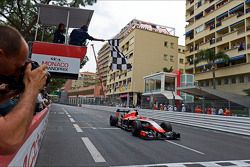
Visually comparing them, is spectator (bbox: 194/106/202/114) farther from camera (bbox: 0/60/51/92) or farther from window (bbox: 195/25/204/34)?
window (bbox: 195/25/204/34)

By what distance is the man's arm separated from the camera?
135 cm

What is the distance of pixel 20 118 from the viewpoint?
1415 mm

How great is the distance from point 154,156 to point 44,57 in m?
4.15

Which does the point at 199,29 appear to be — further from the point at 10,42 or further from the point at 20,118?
the point at 20,118

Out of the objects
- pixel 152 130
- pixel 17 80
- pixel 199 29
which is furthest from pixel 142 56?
pixel 17 80

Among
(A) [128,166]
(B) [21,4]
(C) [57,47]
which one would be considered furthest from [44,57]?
(B) [21,4]

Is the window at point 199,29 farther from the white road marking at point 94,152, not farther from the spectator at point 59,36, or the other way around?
the white road marking at point 94,152

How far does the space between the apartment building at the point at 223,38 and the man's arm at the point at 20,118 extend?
121ft

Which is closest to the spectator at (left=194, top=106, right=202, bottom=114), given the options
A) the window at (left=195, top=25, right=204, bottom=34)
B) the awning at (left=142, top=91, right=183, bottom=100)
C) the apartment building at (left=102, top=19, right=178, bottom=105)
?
the awning at (left=142, top=91, right=183, bottom=100)

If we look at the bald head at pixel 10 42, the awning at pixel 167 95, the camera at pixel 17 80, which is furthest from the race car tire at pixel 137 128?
the awning at pixel 167 95

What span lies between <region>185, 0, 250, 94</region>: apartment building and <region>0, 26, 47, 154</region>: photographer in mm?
37030

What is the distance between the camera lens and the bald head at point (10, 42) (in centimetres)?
144

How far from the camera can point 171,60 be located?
2360 inches

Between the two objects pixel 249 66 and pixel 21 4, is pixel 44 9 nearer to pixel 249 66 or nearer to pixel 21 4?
pixel 21 4
